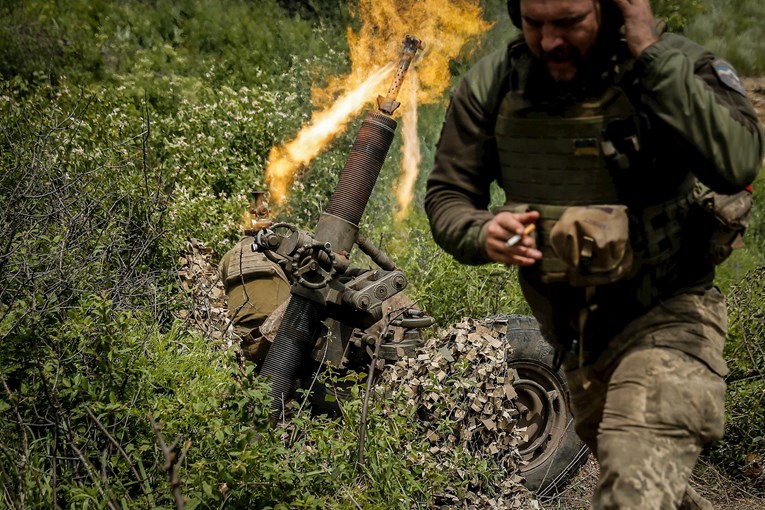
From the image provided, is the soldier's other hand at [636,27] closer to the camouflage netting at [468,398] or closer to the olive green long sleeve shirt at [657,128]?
the olive green long sleeve shirt at [657,128]

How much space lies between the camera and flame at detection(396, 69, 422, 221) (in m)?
11.7

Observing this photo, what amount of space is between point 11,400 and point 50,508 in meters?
0.53

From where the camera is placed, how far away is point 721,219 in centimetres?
379

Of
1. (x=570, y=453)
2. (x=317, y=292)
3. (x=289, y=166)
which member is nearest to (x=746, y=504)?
(x=570, y=453)

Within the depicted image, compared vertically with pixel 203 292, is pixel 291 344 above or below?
above

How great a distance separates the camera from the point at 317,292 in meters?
6.53

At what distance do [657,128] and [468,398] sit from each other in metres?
2.79

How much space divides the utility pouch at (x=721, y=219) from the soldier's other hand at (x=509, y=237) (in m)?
0.60

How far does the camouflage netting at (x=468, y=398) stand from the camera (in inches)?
233

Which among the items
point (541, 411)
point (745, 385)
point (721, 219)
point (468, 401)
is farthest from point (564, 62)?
point (745, 385)

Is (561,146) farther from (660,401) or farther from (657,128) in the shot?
(660,401)

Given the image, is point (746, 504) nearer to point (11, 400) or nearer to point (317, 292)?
point (317, 292)

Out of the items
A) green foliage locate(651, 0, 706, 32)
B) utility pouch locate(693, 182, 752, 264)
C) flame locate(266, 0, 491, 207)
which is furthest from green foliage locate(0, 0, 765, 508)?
green foliage locate(651, 0, 706, 32)

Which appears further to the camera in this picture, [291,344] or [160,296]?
[160,296]
